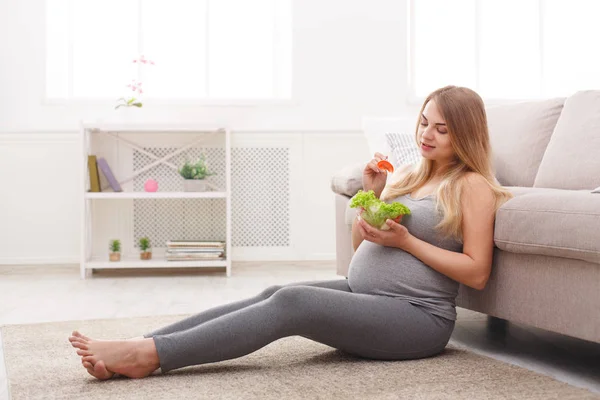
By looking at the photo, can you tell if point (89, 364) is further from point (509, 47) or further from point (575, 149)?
point (509, 47)

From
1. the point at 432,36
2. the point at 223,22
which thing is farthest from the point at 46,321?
the point at 432,36

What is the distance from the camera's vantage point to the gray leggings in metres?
1.69

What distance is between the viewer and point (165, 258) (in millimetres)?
4207

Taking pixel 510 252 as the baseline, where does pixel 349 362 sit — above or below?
below

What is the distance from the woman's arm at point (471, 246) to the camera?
1865mm

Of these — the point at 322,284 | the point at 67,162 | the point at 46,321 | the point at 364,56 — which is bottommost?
the point at 46,321

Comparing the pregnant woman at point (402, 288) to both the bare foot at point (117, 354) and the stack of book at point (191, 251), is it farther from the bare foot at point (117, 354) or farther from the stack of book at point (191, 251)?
the stack of book at point (191, 251)

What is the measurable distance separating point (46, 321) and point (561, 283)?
186 centimetres

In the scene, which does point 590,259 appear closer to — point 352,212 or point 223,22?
point 352,212

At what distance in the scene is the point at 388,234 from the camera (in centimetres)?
184

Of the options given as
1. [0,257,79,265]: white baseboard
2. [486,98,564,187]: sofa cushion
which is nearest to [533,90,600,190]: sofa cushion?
[486,98,564,187]: sofa cushion

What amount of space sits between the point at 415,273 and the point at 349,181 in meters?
1.05

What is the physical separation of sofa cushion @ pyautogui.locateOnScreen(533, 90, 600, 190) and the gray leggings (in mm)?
850

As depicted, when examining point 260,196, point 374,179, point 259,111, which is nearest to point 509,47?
point 259,111
